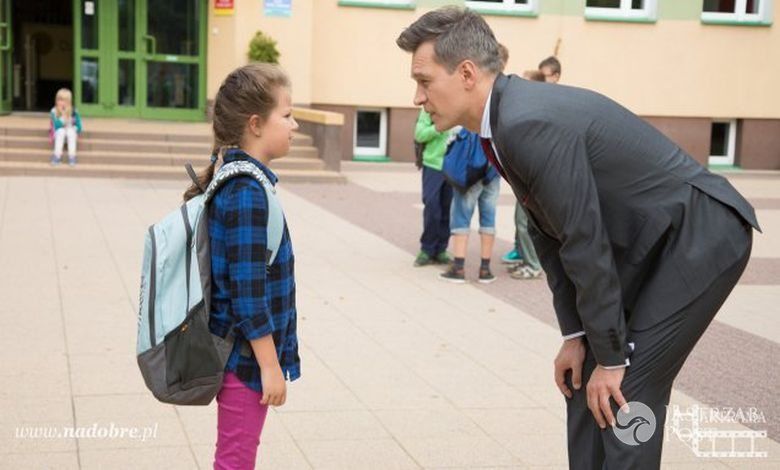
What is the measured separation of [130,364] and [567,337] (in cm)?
364

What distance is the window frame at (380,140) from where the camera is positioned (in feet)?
69.1

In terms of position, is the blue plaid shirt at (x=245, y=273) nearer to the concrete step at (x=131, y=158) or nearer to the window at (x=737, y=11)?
the concrete step at (x=131, y=158)

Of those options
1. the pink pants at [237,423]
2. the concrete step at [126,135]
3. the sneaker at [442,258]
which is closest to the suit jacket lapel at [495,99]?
the pink pants at [237,423]

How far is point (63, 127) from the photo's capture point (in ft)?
54.3

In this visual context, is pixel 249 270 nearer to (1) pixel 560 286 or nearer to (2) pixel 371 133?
(1) pixel 560 286

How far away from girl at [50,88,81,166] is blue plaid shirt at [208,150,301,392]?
1357 cm

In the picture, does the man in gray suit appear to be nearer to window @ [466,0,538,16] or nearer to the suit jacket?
the suit jacket

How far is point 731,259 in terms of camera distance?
306cm

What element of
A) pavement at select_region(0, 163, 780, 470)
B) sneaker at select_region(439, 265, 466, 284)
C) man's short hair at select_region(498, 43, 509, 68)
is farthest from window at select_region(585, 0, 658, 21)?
man's short hair at select_region(498, 43, 509, 68)

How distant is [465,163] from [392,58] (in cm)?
1170

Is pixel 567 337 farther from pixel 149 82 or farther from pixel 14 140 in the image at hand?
pixel 149 82

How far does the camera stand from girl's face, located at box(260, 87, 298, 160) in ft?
11.6

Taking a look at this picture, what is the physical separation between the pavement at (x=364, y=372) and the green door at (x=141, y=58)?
9.27 metres

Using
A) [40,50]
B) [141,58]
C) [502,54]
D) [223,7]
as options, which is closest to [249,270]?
[502,54]
